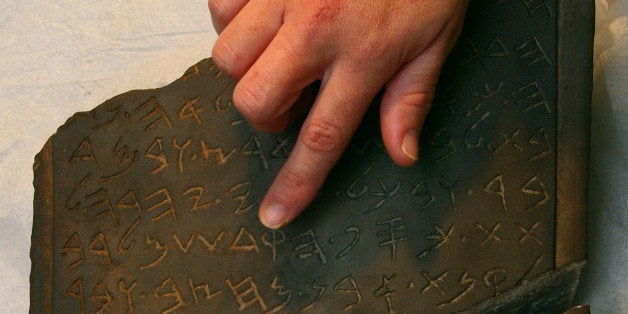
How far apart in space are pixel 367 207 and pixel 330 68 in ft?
0.65

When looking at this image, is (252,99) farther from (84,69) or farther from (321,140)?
(84,69)

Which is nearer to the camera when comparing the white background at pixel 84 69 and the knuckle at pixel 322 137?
the knuckle at pixel 322 137

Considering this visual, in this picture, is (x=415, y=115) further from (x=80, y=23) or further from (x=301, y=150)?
(x=80, y=23)

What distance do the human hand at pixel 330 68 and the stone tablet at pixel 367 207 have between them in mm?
70

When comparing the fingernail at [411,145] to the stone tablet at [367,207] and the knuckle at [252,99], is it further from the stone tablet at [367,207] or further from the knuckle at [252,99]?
the knuckle at [252,99]

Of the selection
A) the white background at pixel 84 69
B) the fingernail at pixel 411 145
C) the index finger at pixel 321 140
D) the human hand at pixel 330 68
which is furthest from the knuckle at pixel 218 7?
the white background at pixel 84 69

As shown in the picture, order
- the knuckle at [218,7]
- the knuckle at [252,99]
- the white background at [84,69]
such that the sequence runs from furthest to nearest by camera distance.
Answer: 1. the white background at [84,69]
2. the knuckle at [218,7]
3. the knuckle at [252,99]

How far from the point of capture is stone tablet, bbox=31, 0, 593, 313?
98cm

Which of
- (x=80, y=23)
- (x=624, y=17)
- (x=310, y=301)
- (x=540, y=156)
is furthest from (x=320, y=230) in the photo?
(x=80, y=23)

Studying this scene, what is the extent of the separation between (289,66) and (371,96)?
0.11 metres

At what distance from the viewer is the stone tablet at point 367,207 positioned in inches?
38.6

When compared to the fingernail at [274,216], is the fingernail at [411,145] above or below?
above

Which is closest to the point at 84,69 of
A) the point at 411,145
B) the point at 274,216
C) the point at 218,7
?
the point at 218,7

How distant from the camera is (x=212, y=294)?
3.26 feet
